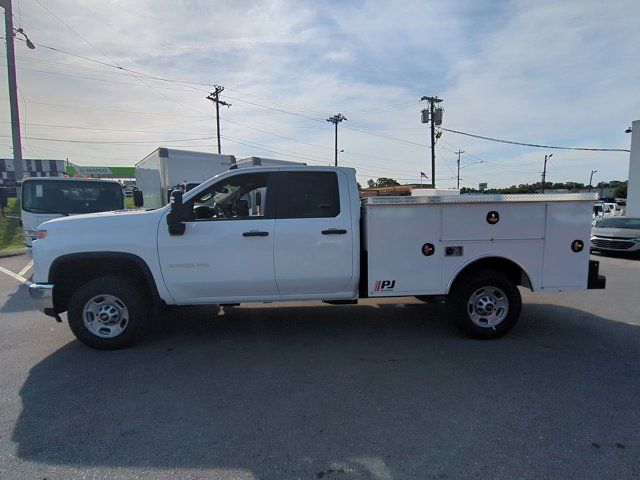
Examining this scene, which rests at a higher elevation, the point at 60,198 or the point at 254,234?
the point at 60,198

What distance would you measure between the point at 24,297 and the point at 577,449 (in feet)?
27.7

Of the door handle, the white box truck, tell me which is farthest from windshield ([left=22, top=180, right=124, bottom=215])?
the door handle

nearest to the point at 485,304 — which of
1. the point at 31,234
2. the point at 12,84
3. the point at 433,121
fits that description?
the point at 31,234

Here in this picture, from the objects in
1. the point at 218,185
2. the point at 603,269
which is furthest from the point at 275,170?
the point at 603,269

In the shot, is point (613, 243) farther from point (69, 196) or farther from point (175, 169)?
point (69, 196)

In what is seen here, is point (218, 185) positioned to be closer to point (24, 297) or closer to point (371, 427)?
point (371, 427)

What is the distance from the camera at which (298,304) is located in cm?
677

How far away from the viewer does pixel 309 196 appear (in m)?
4.76

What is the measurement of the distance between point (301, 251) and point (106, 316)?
233 centimetres

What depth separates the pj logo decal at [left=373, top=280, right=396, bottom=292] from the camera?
15.8ft

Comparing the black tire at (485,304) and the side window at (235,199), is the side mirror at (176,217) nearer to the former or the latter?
the side window at (235,199)

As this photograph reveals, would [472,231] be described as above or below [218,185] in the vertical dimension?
below

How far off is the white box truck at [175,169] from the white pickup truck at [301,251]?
760cm

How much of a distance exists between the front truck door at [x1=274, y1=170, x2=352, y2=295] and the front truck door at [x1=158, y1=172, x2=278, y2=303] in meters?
0.15
